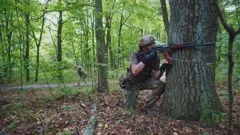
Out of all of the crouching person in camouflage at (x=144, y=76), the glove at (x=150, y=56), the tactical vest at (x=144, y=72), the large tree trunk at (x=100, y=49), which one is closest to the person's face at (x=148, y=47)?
the crouching person in camouflage at (x=144, y=76)

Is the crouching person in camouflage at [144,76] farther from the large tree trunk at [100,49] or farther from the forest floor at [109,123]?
the large tree trunk at [100,49]

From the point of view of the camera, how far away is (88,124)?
401 cm

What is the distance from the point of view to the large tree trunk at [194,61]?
4.06 metres

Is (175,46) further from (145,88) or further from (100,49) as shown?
Result: (100,49)

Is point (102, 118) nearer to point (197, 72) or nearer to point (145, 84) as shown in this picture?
point (145, 84)

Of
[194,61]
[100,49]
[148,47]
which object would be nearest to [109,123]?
[148,47]

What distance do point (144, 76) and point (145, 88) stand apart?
0.91ft

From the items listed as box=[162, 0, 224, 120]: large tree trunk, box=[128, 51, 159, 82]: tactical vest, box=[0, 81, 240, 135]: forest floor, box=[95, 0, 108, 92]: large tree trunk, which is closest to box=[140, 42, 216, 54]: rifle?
box=[162, 0, 224, 120]: large tree trunk

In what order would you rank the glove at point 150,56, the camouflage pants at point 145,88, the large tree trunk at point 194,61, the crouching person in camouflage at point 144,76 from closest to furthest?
1. the large tree trunk at point 194,61
2. the glove at point 150,56
3. the crouching person in camouflage at point 144,76
4. the camouflage pants at point 145,88

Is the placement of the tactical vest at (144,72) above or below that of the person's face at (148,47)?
below

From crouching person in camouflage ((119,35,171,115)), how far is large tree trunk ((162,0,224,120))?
1.33 ft

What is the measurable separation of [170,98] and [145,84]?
885 mm

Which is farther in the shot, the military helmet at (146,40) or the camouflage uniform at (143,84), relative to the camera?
the camouflage uniform at (143,84)

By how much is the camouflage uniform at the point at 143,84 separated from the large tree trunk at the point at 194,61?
26.5 inches
